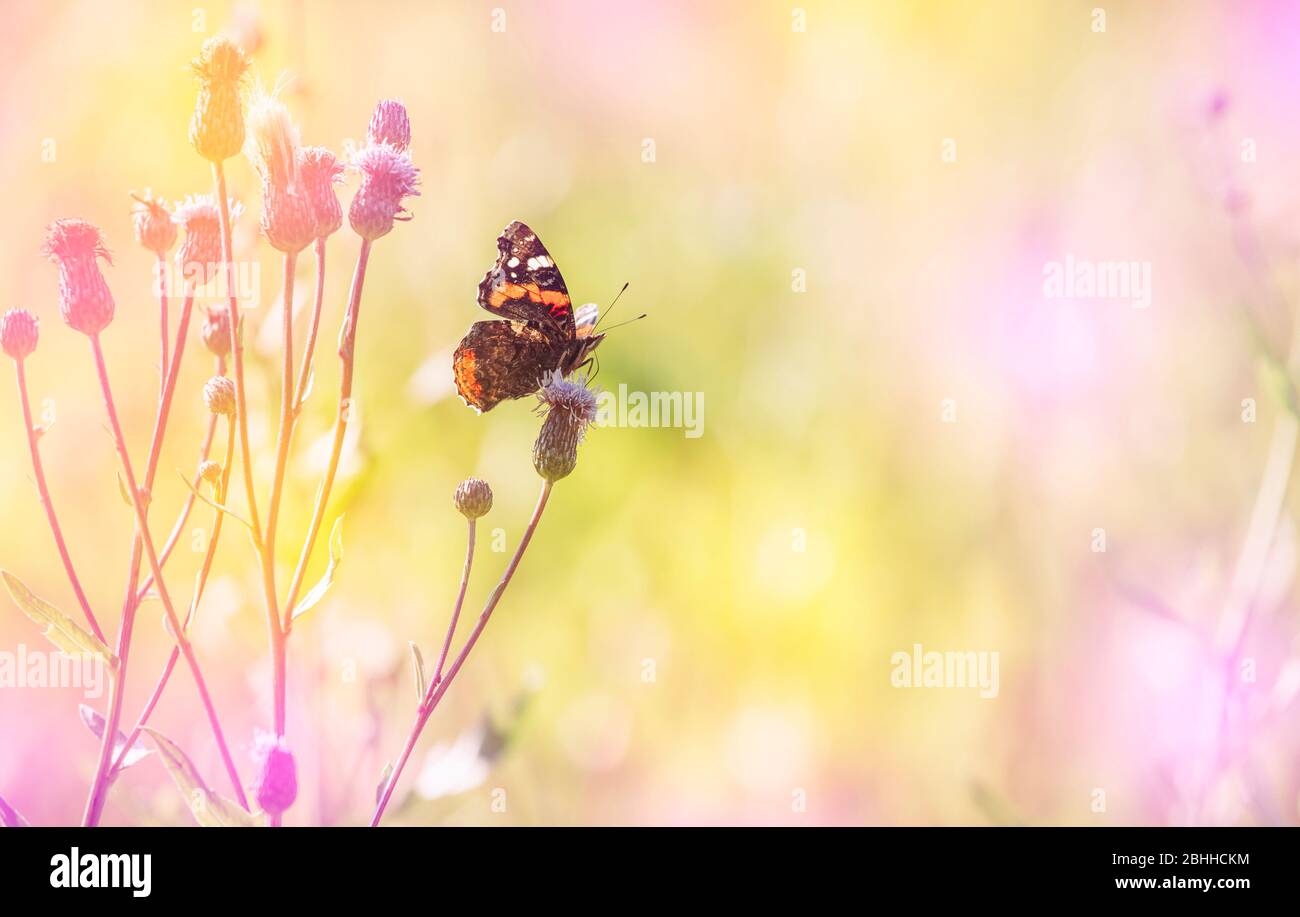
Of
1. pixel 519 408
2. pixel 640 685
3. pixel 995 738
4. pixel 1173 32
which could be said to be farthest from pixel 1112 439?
pixel 519 408

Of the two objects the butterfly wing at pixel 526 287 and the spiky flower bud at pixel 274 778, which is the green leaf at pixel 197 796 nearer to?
the spiky flower bud at pixel 274 778

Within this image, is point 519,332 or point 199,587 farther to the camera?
point 519,332

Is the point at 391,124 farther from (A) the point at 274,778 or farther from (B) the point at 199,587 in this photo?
(A) the point at 274,778

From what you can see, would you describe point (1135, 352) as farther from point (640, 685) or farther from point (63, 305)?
point (63, 305)

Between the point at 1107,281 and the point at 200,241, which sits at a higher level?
the point at 1107,281

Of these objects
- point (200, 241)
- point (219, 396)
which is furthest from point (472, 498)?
point (200, 241)
